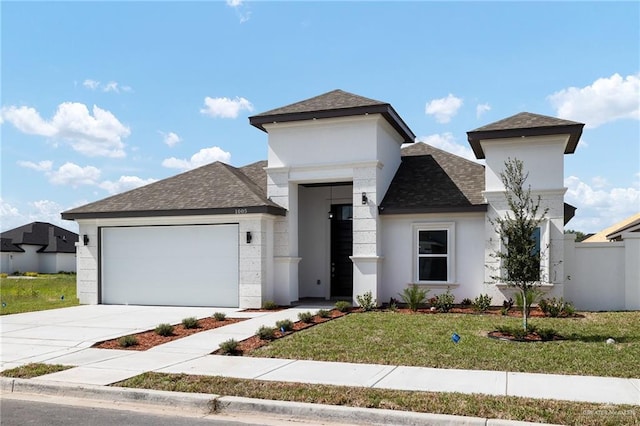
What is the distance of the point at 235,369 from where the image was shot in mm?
8430

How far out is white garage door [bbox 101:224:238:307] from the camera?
17.0 metres

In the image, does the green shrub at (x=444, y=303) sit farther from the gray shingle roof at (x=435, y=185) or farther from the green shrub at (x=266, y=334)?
the green shrub at (x=266, y=334)

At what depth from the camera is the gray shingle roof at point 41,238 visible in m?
56.8

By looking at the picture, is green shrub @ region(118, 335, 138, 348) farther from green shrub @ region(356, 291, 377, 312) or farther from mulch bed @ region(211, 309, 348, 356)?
green shrub @ region(356, 291, 377, 312)

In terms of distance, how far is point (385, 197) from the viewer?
17516 mm

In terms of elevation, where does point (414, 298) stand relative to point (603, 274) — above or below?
below

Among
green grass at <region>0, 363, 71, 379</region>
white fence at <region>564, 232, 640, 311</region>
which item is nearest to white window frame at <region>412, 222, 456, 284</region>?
white fence at <region>564, 232, 640, 311</region>

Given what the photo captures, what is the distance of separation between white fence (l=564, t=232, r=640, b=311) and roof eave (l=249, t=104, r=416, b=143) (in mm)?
6149

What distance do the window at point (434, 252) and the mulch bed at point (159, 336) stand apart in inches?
237

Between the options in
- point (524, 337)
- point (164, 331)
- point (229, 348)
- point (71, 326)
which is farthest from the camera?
point (71, 326)

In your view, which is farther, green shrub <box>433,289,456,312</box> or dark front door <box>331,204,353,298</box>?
dark front door <box>331,204,353,298</box>

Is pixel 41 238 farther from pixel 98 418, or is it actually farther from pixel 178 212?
pixel 98 418

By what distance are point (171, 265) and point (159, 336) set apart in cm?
628

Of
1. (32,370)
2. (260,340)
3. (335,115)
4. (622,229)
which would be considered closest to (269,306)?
(260,340)
